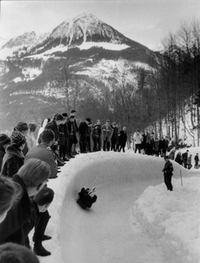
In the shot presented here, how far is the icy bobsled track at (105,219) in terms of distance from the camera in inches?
178

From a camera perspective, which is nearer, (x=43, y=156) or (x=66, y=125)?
(x=43, y=156)

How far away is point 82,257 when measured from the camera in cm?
420

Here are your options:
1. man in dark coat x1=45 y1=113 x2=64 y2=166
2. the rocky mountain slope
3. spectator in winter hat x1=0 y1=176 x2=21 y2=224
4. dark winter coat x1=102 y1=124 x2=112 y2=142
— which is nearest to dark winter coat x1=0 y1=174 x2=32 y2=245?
spectator in winter hat x1=0 y1=176 x2=21 y2=224

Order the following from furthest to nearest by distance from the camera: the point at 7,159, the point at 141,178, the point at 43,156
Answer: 1. the point at 141,178
2. the point at 43,156
3. the point at 7,159

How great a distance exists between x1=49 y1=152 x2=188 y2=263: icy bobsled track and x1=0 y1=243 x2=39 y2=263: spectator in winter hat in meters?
2.69

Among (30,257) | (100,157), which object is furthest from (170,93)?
(30,257)

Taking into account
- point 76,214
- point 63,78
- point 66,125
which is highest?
point 63,78

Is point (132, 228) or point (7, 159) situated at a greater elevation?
point (7, 159)

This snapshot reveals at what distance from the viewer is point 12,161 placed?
10.3 ft

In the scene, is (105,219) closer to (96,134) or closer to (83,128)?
(83,128)

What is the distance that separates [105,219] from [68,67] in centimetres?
3158

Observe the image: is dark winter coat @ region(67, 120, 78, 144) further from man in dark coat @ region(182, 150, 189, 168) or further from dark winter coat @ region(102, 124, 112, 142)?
man in dark coat @ region(182, 150, 189, 168)

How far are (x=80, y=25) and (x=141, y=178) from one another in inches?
986

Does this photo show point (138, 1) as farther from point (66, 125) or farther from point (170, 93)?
point (170, 93)
